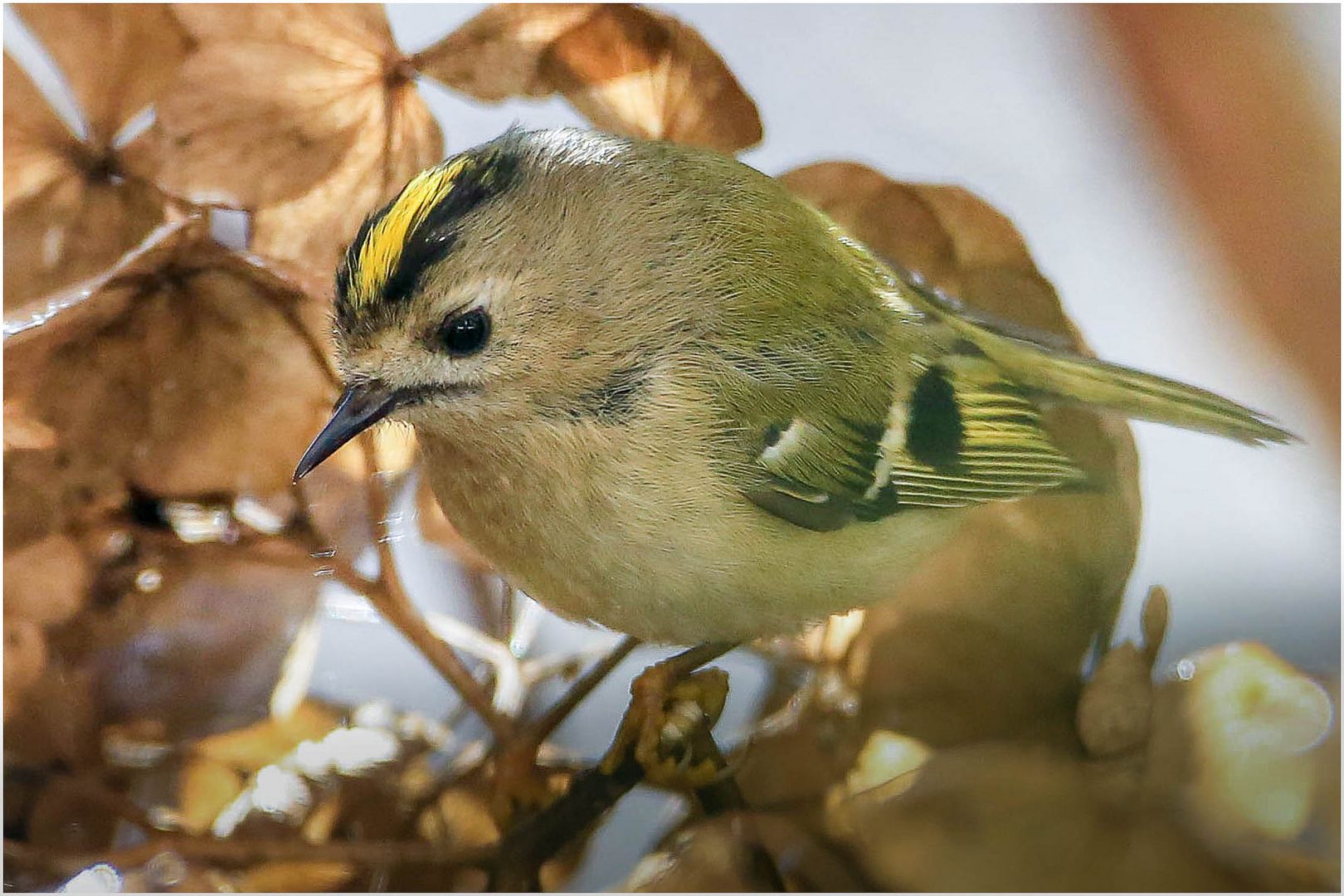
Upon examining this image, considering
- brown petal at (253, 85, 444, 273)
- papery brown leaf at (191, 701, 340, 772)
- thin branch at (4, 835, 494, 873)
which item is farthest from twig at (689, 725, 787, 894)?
brown petal at (253, 85, 444, 273)

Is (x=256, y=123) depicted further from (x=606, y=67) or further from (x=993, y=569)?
(x=993, y=569)

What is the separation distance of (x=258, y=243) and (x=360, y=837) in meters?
0.36

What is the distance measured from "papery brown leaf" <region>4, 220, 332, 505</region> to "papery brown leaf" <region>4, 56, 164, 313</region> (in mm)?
35

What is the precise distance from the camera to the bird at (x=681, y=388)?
0.58 m

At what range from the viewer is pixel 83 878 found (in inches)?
26.0

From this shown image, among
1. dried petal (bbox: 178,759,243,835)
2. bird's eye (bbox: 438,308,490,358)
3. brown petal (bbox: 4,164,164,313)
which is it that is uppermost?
bird's eye (bbox: 438,308,490,358)

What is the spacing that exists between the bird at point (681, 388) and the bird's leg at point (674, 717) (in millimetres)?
23

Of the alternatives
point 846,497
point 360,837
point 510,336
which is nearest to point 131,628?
point 360,837

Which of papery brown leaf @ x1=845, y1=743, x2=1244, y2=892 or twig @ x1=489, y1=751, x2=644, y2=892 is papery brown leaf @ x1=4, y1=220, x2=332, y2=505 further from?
papery brown leaf @ x1=845, y1=743, x2=1244, y2=892

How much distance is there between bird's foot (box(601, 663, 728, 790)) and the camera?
622mm

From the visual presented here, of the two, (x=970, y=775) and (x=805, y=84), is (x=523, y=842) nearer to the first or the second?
(x=970, y=775)

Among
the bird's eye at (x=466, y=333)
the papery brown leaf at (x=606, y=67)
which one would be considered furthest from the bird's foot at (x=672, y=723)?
the papery brown leaf at (x=606, y=67)

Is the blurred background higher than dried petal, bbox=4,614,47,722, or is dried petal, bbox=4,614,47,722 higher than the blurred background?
the blurred background

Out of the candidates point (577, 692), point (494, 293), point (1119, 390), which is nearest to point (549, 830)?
point (577, 692)
